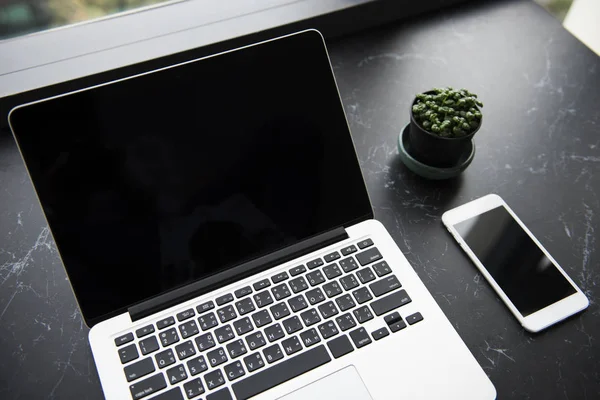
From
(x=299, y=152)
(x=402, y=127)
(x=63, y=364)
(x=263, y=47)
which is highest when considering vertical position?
(x=263, y=47)

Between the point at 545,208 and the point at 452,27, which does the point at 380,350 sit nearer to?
the point at 545,208

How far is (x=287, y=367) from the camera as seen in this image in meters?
0.69

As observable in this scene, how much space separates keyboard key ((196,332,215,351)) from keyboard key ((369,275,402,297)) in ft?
0.76

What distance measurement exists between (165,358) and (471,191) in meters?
0.57

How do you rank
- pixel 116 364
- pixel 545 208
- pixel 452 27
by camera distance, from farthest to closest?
pixel 452 27 → pixel 545 208 → pixel 116 364

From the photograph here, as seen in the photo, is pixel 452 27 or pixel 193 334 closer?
pixel 193 334

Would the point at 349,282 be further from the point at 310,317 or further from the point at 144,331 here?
the point at 144,331

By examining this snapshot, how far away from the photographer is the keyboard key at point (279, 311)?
0.72 metres

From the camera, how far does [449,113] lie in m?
0.82

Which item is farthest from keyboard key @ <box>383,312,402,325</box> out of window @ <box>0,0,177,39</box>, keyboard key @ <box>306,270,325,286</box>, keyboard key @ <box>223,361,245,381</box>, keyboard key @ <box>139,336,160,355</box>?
window @ <box>0,0,177,39</box>

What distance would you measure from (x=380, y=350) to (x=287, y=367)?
0.13m

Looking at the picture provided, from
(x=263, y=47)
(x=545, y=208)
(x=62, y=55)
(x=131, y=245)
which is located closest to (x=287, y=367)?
(x=131, y=245)

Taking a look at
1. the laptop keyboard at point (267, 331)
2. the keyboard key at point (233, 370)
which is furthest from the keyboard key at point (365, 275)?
the keyboard key at point (233, 370)

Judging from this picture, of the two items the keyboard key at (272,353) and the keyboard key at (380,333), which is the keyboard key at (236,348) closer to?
the keyboard key at (272,353)
